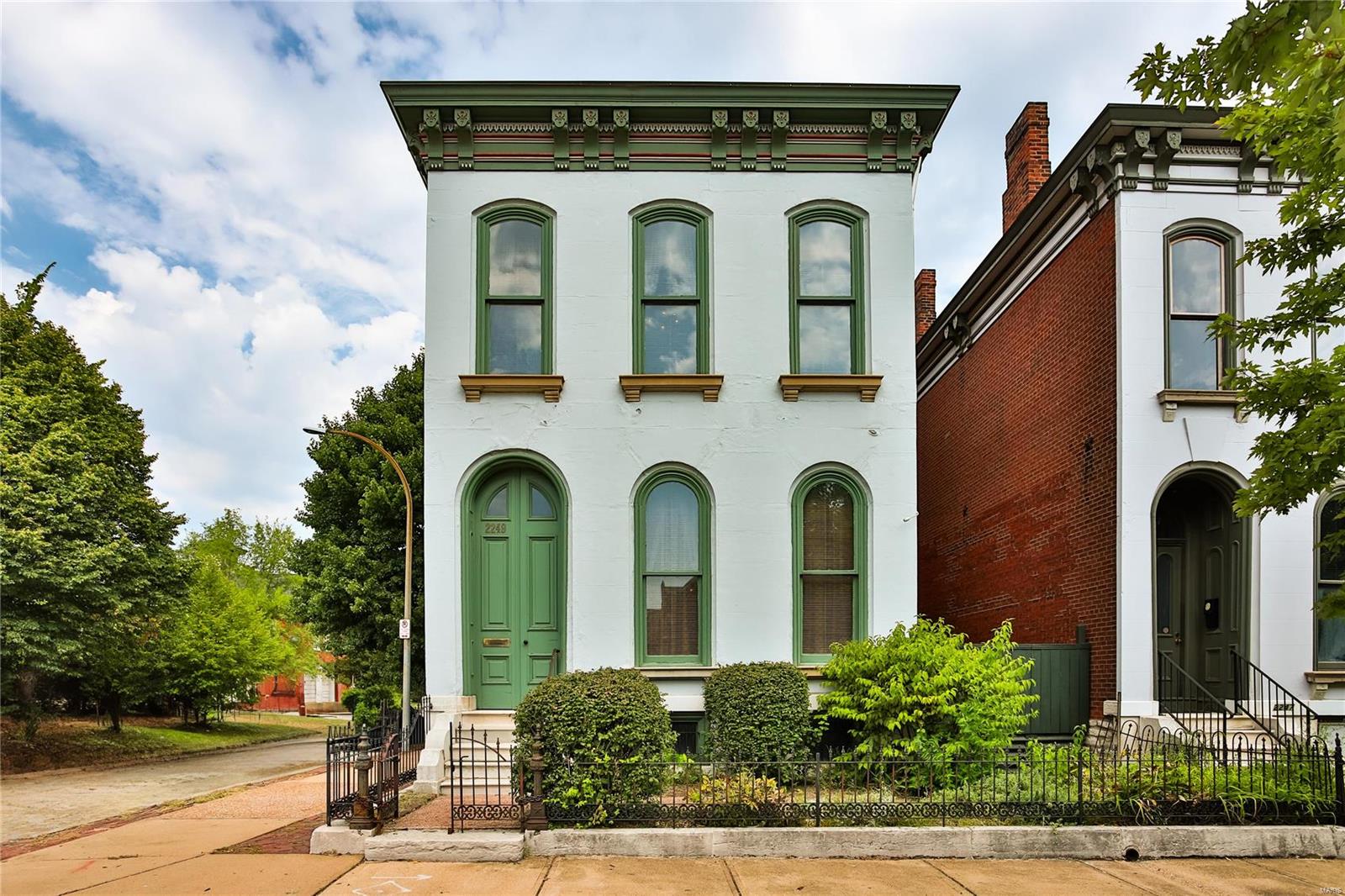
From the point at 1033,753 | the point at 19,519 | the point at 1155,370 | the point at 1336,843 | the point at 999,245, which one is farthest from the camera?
the point at 19,519

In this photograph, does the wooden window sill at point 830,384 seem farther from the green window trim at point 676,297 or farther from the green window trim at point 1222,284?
the green window trim at point 1222,284

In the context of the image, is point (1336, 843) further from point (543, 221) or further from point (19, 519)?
point (19, 519)

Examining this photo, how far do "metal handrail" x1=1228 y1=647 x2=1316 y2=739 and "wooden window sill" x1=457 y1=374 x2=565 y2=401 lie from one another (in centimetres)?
948

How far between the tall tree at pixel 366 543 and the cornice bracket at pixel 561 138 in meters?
5.35

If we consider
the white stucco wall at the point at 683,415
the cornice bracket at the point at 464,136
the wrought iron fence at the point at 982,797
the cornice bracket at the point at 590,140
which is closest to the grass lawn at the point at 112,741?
the white stucco wall at the point at 683,415

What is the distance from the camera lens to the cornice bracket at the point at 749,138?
12055 millimetres

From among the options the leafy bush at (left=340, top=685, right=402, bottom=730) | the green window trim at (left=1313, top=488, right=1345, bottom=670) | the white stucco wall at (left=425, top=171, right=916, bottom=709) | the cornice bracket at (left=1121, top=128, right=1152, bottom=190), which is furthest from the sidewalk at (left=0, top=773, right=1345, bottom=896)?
the cornice bracket at (left=1121, top=128, right=1152, bottom=190)

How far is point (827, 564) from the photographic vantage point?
12016mm

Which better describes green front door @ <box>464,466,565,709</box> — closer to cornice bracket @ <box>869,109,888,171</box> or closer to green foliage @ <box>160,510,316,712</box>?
cornice bracket @ <box>869,109,888,171</box>

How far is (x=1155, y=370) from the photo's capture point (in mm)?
11781

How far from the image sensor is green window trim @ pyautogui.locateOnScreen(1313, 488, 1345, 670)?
1155 centimetres

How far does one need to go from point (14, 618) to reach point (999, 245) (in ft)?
66.2

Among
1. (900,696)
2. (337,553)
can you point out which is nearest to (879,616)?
(900,696)

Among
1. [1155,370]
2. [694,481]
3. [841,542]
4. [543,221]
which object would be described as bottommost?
[841,542]
